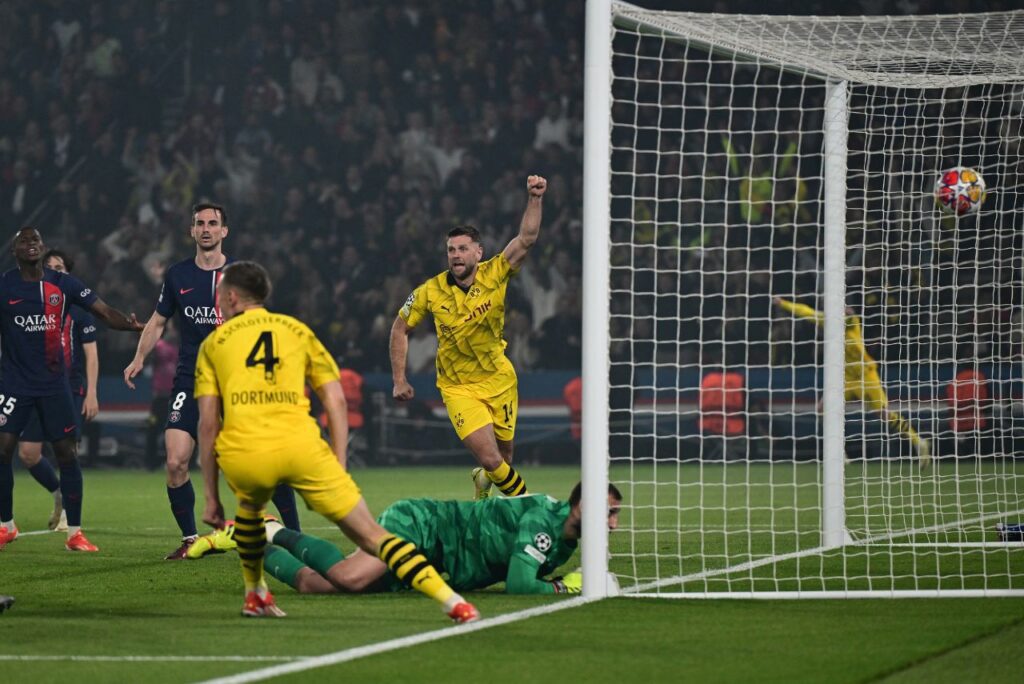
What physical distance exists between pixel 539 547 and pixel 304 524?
5.36 m

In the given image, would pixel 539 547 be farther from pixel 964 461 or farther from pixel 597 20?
pixel 964 461

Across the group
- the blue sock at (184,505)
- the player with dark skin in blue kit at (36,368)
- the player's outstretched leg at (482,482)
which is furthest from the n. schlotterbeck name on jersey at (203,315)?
the player's outstretched leg at (482,482)

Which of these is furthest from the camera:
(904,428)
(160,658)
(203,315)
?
(904,428)

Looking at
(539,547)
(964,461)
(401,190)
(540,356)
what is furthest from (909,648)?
(401,190)

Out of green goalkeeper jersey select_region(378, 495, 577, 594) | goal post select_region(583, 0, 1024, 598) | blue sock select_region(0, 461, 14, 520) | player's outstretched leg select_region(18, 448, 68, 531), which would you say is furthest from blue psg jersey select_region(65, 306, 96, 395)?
green goalkeeper jersey select_region(378, 495, 577, 594)

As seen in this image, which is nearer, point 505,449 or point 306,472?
point 306,472

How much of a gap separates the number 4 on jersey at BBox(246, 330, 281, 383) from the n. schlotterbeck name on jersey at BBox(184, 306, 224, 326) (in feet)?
11.7

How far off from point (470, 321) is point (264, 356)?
3.49 meters

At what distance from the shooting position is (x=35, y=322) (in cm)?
1104

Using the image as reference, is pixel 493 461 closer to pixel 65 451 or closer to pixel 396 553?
pixel 396 553

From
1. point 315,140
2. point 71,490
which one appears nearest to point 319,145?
point 315,140

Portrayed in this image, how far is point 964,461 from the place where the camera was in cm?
1764

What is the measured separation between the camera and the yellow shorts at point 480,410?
31.6 ft

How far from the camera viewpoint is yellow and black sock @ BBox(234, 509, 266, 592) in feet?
21.8
